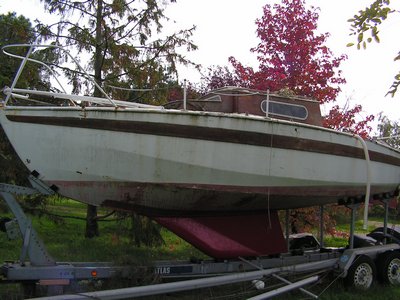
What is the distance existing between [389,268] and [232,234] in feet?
8.38

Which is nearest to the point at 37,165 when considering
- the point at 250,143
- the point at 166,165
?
the point at 166,165

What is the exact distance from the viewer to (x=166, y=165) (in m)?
5.27

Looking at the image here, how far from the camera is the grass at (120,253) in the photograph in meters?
5.73

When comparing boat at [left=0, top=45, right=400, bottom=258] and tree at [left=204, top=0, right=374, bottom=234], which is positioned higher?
tree at [left=204, top=0, right=374, bottom=234]

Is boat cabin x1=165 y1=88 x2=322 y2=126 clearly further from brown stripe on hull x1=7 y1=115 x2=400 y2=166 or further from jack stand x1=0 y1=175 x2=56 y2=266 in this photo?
jack stand x1=0 y1=175 x2=56 y2=266

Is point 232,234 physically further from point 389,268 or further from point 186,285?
point 389,268

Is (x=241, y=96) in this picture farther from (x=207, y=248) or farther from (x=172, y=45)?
(x=172, y=45)

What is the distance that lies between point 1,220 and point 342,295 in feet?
14.5

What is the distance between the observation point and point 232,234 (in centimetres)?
609

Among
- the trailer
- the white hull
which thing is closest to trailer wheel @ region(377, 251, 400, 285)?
the trailer

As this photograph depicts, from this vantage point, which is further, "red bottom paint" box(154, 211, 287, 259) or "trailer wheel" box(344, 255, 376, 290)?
"trailer wheel" box(344, 255, 376, 290)

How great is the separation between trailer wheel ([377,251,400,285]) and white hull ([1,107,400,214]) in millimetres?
1939

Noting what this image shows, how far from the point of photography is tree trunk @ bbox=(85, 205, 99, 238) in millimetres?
10055

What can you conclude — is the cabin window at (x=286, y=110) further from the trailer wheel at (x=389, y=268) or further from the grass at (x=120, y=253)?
the trailer wheel at (x=389, y=268)
